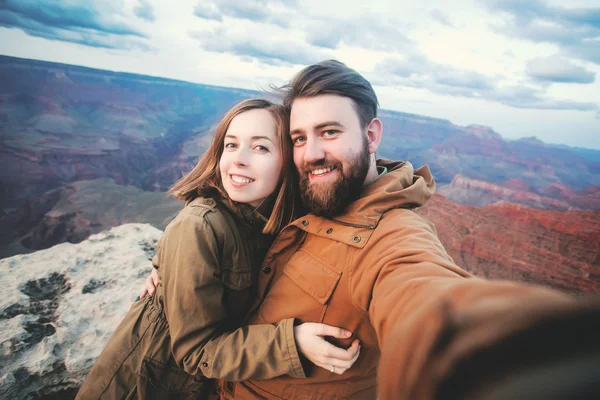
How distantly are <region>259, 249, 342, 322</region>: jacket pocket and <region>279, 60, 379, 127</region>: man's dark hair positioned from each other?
1.00m

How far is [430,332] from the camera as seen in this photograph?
0.42 metres

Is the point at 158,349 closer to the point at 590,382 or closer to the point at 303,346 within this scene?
the point at 303,346

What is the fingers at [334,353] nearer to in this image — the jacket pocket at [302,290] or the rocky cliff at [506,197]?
the jacket pocket at [302,290]

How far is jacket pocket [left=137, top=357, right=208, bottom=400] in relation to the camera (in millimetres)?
1577

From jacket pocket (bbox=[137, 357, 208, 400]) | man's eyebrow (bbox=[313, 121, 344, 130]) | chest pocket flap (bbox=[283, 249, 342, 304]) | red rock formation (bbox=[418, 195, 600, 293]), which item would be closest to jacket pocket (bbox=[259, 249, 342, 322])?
chest pocket flap (bbox=[283, 249, 342, 304])

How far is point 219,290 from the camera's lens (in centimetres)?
149

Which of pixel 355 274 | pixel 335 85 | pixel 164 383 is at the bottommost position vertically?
pixel 164 383

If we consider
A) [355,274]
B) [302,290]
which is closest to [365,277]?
[355,274]

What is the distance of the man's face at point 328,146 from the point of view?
5.87ft

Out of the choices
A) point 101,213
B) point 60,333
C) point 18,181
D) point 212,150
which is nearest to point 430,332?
point 212,150

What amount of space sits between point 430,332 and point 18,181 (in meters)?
64.8

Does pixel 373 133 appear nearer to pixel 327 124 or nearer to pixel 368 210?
pixel 327 124

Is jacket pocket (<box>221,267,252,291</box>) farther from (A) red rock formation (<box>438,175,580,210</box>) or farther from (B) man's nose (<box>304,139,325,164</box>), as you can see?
(A) red rock formation (<box>438,175,580,210</box>)

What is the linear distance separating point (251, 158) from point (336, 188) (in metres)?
0.55
